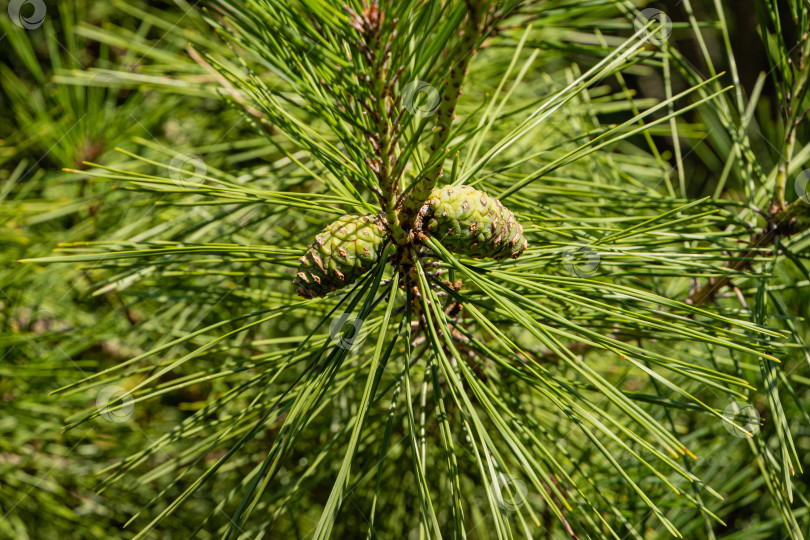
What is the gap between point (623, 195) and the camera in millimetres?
613

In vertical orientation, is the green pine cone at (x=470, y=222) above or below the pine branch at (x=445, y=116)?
below

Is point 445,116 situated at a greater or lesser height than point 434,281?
greater

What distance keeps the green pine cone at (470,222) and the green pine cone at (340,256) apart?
0.15ft

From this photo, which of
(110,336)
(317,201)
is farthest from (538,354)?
(110,336)

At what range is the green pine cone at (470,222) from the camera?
0.41m

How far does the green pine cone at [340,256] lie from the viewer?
1.35 ft

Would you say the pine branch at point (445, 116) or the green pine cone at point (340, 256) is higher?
the pine branch at point (445, 116)

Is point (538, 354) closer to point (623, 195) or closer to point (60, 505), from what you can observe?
point (623, 195)

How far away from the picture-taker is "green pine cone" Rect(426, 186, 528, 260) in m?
0.41

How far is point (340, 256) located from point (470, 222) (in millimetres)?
97

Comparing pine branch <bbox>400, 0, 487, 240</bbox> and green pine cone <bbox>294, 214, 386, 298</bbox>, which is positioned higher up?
pine branch <bbox>400, 0, 487, 240</bbox>

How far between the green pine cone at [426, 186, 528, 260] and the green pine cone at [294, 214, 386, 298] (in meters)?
0.05

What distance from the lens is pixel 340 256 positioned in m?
0.41

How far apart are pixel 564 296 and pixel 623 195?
0.28m
